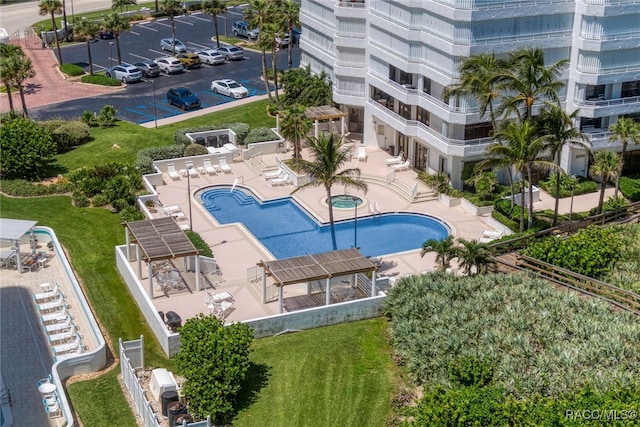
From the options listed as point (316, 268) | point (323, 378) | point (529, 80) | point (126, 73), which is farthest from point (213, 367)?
point (126, 73)

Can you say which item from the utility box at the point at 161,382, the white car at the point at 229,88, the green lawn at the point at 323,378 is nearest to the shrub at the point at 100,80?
the white car at the point at 229,88

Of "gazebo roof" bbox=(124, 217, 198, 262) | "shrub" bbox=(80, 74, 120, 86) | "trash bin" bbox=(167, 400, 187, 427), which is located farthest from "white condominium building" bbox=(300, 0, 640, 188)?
"shrub" bbox=(80, 74, 120, 86)

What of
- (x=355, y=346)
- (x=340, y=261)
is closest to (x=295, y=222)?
(x=340, y=261)

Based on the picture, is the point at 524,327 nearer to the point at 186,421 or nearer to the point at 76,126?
the point at 186,421

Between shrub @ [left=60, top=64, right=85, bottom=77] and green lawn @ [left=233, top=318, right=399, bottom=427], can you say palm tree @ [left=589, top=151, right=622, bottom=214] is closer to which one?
green lawn @ [left=233, top=318, right=399, bottom=427]

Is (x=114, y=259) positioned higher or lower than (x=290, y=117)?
lower

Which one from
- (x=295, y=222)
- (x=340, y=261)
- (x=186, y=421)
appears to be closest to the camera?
(x=186, y=421)

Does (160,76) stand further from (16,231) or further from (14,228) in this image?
(16,231)
